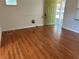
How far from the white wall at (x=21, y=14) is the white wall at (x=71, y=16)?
135 cm

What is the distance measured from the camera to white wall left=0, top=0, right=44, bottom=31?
4.85 m

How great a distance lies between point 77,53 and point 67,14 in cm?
268

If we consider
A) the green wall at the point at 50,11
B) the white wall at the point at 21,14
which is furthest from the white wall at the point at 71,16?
the white wall at the point at 21,14

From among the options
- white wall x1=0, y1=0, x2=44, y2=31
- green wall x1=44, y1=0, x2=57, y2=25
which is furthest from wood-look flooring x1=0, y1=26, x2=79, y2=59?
green wall x1=44, y1=0, x2=57, y2=25

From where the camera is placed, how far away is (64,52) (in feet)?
10.1

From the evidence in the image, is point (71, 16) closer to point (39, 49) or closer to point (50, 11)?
point (50, 11)

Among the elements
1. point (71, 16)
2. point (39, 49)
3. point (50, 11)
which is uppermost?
point (50, 11)

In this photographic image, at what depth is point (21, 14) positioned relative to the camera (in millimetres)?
5289

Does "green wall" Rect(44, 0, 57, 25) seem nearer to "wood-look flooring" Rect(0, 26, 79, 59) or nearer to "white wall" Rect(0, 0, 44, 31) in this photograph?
"white wall" Rect(0, 0, 44, 31)

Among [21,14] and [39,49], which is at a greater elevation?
[21,14]

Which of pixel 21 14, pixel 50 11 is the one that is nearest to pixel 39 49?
pixel 21 14

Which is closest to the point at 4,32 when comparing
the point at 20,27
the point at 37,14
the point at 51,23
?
the point at 20,27

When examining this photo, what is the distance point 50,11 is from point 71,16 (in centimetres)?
139

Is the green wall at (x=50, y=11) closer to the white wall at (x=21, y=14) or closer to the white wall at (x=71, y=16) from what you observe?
the white wall at (x=21, y=14)
